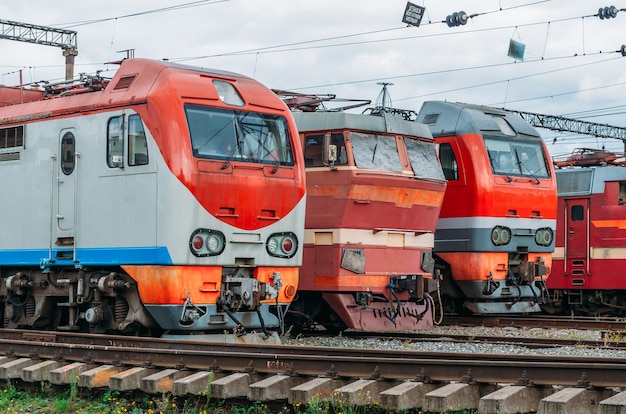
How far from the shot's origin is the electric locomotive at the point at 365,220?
617 inches

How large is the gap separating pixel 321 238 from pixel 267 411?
24.6 ft

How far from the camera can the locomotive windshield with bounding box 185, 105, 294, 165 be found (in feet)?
41.0

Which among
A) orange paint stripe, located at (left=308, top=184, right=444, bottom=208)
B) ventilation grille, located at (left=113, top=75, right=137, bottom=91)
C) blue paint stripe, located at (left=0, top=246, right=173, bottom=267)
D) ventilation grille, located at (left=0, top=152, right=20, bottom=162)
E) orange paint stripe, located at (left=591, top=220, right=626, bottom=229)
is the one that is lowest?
blue paint stripe, located at (left=0, top=246, right=173, bottom=267)

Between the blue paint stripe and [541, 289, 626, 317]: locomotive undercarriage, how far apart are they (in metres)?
13.4

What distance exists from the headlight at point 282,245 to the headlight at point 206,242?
781 mm

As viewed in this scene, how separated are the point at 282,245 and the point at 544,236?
27.1ft

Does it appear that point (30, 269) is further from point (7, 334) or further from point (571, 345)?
point (571, 345)

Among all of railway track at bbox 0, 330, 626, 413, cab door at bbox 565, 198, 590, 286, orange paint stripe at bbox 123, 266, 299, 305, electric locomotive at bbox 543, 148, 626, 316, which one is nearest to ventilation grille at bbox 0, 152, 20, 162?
orange paint stripe at bbox 123, 266, 299, 305

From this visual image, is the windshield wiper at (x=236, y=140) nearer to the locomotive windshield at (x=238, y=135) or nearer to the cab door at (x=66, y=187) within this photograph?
the locomotive windshield at (x=238, y=135)

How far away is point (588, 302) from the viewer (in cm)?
2348

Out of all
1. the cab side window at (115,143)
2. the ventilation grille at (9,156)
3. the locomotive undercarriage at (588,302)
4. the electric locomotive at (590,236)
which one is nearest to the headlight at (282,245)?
the cab side window at (115,143)

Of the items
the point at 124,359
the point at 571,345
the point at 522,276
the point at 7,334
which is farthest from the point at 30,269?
the point at 522,276

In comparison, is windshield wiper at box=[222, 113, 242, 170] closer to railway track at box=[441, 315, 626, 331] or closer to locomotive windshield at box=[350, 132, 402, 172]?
locomotive windshield at box=[350, 132, 402, 172]

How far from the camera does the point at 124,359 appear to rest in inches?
399
